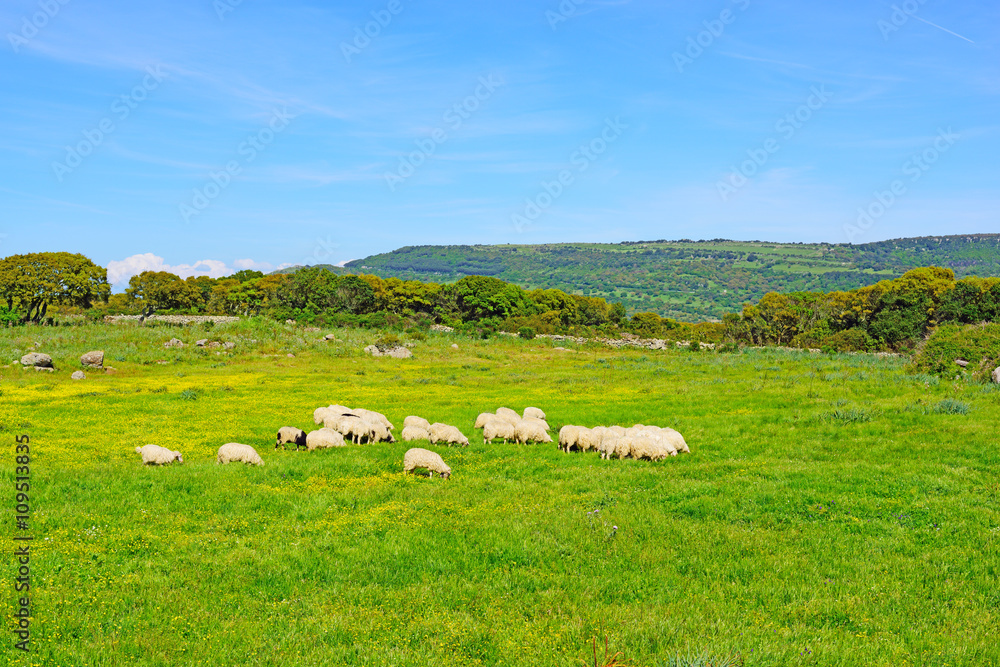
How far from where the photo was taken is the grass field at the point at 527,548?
8336 millimetres

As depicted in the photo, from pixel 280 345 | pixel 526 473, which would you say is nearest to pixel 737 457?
pixel 526 473

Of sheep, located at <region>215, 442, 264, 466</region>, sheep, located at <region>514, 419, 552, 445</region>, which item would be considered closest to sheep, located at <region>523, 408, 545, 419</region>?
sheep, located at <region>514, 419, 552, 445</region>

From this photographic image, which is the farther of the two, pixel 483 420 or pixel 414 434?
pixel 483 420

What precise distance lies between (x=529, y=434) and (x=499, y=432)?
1.24m

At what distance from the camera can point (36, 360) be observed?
4362 cm

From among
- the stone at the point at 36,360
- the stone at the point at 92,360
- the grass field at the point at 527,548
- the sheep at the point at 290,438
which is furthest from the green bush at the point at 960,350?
the stone at the point at 36,360

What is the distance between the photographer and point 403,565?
36.4ft

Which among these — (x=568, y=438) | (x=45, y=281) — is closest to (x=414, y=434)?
(x=568, y=438)

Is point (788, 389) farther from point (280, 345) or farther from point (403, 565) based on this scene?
point (280, 345)

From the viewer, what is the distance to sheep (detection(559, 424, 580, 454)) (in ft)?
72.8

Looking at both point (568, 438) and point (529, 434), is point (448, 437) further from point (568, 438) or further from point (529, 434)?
point (568, 438)

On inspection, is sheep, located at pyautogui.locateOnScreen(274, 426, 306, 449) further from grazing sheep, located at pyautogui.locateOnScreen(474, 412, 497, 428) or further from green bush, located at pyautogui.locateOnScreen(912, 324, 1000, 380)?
green bush, located at pyautogui.locateOnScreen(912, 324, 1000, 380)

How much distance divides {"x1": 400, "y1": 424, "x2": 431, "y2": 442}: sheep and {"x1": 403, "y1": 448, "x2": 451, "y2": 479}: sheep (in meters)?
4.39

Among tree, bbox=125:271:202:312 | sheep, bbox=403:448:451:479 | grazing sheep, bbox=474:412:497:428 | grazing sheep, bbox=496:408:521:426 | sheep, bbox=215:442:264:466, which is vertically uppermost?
tree, bbox=125:271:202:312
